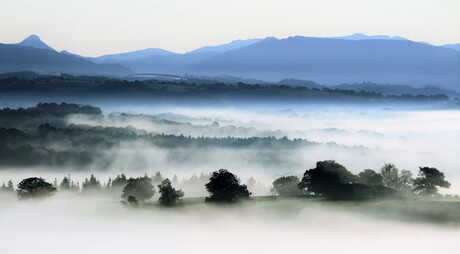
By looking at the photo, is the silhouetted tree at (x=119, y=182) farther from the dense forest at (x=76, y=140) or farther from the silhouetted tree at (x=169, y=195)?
the silhouetted tree at (x=169, y=195)

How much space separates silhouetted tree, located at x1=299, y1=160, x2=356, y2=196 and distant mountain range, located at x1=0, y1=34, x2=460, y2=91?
2318mm

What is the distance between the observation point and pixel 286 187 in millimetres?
12688

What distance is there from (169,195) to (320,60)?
5.05 m

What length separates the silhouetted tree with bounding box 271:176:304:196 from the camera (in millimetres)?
12562

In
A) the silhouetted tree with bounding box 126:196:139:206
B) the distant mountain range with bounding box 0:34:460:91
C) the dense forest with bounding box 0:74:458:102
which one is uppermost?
the distant mountain range with bounding box 0:34:460:91

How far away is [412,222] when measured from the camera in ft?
39.5

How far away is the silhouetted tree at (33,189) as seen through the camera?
484 inches

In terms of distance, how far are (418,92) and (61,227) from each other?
8555 mm

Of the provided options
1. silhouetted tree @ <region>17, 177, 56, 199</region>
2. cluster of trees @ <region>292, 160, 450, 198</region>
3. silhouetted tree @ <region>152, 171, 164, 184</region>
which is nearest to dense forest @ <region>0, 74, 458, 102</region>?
silhouetted tree @ <region>152, 171, 164, 184</region>

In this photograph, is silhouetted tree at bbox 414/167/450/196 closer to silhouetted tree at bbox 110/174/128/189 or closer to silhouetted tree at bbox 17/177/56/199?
silhouetted tree at bbox 110/174/128/189

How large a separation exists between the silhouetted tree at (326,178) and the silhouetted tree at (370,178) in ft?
0.58

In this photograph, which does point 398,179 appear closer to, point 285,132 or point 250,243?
point 285,132

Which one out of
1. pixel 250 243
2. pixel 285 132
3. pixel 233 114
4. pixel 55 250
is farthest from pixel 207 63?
pixel 55 250

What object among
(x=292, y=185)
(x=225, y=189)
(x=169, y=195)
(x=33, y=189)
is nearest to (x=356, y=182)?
(x=292, y=185)
